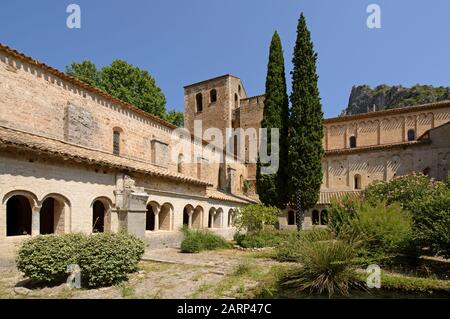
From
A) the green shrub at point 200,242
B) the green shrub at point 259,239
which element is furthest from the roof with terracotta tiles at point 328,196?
the green shrub at point 200,242

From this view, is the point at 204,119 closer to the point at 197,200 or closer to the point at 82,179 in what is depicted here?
the point at 197,200

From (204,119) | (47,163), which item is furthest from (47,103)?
(204,119)

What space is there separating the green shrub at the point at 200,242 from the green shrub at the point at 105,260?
5.49 m

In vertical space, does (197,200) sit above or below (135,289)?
above

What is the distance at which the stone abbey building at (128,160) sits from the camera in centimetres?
981

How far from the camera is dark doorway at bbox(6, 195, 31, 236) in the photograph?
11859 millimetres

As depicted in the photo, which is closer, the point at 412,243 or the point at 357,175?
the point at 412,243

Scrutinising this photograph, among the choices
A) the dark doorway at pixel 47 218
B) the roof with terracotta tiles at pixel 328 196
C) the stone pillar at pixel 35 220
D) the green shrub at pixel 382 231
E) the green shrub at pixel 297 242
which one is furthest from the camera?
the roof with terracotta tiles at pixel 328 196

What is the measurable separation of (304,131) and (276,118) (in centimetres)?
281

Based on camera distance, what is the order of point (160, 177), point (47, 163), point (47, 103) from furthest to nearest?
point (160, 177)
point (47, 103)
point (47, 163)

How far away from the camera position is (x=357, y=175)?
28812mm

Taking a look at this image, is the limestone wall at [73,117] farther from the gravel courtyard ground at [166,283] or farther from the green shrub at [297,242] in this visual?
the green shrub at [297,242]

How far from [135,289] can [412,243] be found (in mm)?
8686

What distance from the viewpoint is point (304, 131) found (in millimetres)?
19906
